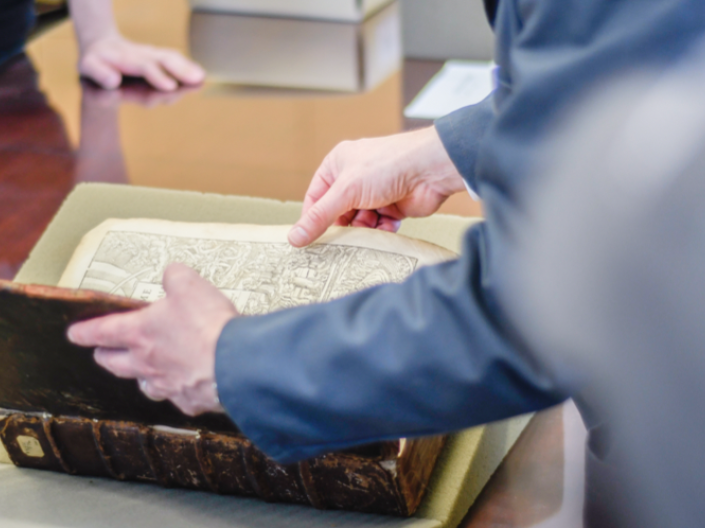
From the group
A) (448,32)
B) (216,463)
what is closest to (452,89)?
(448,32)

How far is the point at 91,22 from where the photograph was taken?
1.38 meters

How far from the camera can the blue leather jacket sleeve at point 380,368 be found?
37 centimetres

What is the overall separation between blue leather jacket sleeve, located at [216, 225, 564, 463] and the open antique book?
0.10m

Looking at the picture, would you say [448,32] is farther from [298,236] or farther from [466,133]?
[298,236]

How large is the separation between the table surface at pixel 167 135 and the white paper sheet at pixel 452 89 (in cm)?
2

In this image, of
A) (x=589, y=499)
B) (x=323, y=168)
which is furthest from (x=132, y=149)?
(x=589, y=499)

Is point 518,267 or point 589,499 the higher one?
point 518,267

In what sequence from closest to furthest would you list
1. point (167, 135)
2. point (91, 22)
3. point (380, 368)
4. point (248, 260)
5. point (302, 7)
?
point (380, 368), point (248, 260), point (167, 135), point (91, 22), point (302, 7)

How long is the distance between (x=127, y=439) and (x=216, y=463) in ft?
0.23

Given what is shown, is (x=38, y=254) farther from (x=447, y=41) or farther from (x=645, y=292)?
(x=447, y=41)

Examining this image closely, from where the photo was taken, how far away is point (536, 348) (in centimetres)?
36

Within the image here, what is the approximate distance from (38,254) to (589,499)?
59 cm

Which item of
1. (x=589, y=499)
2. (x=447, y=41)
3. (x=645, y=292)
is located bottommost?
(x=589, y=499)

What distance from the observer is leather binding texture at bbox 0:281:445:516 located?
0.50 meters
